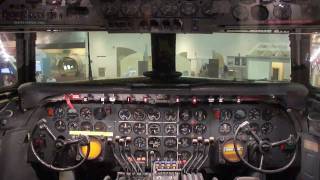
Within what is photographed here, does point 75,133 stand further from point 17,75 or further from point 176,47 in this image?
point 176,47

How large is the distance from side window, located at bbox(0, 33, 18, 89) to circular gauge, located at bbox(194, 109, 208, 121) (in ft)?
6.25

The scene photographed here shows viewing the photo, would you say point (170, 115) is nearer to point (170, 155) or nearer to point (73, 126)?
point (170, 155)

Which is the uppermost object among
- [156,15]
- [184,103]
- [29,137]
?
[156,15]

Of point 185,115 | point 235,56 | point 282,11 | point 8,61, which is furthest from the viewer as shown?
point 235,56

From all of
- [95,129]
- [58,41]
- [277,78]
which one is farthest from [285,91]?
[58,41]

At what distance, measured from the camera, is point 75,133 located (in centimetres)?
347

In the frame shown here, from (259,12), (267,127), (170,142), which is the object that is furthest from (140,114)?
(259,12)

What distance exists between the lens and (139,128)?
3.47 metres

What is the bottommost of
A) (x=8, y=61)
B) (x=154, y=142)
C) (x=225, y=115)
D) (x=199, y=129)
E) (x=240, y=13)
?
(x=154, y=142)

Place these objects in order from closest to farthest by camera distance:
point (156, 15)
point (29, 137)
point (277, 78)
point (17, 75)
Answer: point (29, 137)
point (156, 15)
point (277, 78)
point (17, 75)

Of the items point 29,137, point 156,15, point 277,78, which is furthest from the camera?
point 277,78

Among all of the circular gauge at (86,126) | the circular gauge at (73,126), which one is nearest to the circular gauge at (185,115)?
the circular gauge at (86,126)

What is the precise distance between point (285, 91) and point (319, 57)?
1.61 ft

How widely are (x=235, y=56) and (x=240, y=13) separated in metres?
0.52
